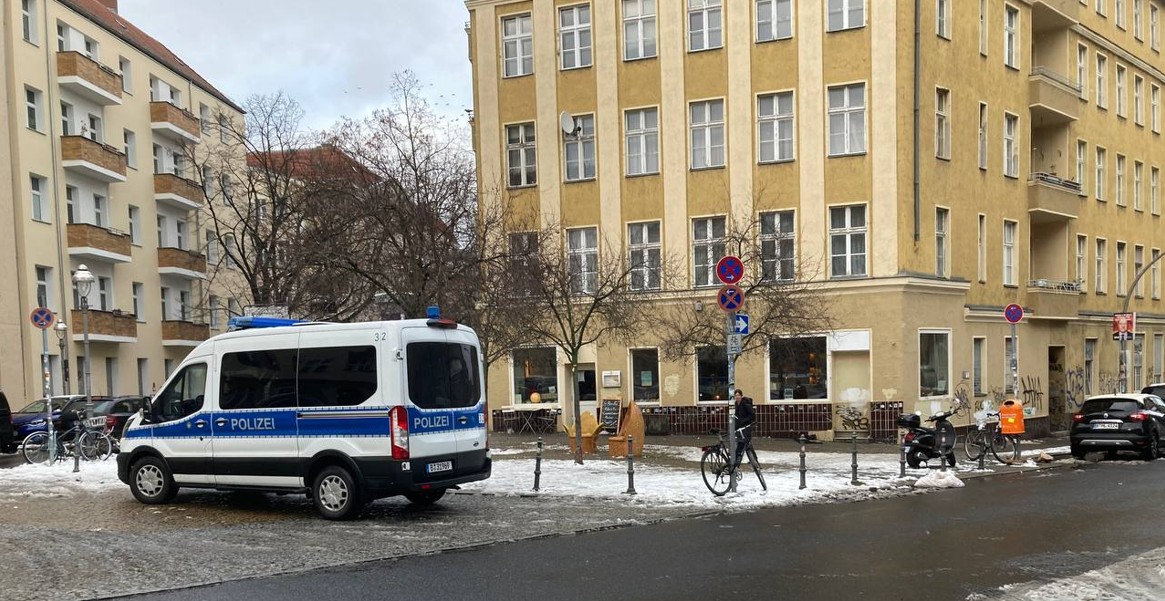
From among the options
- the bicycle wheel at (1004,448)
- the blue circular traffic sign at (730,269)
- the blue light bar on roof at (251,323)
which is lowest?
the bicycle wheel at (1004,448)

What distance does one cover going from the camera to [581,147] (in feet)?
104

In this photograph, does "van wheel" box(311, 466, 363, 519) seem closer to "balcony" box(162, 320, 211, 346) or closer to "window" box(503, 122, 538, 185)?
"window" box(503, 122, 538, 185)

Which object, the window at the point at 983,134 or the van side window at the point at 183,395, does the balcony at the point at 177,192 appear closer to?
the window at the point at 983,134

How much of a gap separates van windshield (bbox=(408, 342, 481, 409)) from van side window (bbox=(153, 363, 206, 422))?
340 cm

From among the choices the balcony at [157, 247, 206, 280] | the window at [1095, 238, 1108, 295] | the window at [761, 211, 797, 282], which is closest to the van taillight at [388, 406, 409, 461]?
the window at [761, 211, 797, 282]

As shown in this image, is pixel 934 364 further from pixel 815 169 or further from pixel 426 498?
pixel 426 498

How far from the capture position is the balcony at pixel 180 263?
48625 millimetres

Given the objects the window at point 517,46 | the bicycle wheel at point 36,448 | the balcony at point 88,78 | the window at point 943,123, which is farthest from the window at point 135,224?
the window at point 943,123

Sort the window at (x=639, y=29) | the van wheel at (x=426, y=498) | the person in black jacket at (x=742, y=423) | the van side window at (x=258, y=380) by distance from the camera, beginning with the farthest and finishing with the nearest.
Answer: the window at (x=639, y=29) → the person in black jacket at (x=742, y=423) → the van wheel at (x=426, y=498) → the van side window at (x=258, y=380)

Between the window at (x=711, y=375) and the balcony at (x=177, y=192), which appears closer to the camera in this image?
the window at (x=711, y=375)

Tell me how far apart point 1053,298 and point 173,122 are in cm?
3961

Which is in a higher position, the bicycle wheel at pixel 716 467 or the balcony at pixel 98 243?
the balcony at pixel 98 243

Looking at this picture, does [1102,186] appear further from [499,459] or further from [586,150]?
[499,459]

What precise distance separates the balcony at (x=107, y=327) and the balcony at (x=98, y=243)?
229 centimetres
